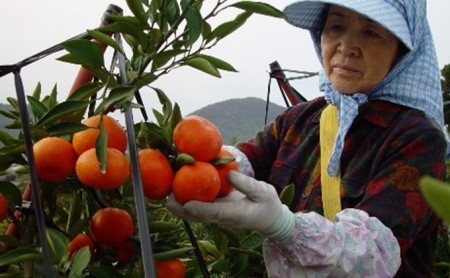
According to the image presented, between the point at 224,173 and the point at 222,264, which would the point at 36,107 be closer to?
the point at 224,173

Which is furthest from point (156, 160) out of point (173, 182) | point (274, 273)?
point (274, 273)

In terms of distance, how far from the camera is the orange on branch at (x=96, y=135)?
58 cm

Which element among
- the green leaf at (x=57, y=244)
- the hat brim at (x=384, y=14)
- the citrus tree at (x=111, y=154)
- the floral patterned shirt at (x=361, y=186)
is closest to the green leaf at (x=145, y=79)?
the citrus tree at (x=111, y=154)

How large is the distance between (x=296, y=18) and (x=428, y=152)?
0.45 m

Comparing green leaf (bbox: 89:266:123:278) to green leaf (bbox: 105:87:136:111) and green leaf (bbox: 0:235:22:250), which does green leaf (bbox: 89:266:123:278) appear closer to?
green leaf (bbox: 0:235:22:250)

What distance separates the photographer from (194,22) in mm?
566

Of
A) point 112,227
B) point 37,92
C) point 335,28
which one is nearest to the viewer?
point 112,227

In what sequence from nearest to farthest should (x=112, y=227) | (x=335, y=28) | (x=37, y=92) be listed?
(x=112, y=227)
(x=37, y=92)
(x=335, y=28)

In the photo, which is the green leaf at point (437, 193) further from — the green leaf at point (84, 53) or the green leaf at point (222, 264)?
the green leaf at point (222, 264)

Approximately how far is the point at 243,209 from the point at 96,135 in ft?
0.74

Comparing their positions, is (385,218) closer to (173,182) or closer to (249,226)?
(249,226)

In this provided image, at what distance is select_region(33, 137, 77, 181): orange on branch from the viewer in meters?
0.57

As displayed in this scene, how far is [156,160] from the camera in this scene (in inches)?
23.4

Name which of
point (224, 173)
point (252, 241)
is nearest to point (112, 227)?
point (224, 173)
